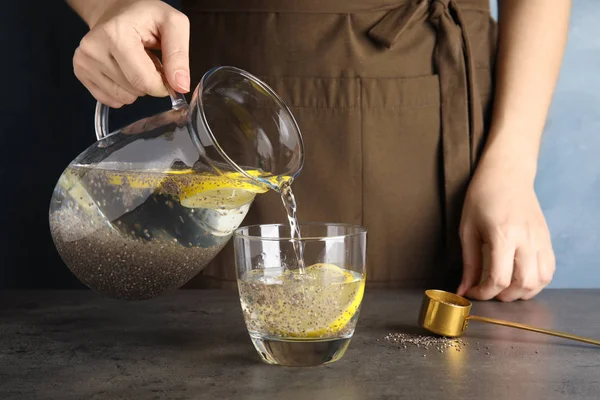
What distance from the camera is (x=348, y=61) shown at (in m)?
1.11

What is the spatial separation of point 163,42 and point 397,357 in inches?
16.5

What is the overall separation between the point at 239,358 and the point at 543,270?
1.65ft

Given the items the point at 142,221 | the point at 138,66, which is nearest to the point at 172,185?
the point at 142,221

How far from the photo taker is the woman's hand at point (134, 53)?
0.81m

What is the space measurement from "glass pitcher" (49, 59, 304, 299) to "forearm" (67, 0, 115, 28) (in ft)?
0.96

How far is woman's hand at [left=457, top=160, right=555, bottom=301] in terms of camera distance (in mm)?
1007

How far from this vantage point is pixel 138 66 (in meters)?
0.81

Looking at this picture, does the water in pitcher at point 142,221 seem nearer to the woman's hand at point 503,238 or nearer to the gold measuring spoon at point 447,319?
the gold measuring spoon at point 447,319

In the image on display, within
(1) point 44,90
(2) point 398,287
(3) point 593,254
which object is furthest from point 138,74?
(3) point 593,254

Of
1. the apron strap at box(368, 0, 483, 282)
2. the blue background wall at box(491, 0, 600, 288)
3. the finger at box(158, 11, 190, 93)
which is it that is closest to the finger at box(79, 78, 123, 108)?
the finger at box(158, 11, 190, 93)

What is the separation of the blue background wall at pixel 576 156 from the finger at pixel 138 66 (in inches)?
43.2

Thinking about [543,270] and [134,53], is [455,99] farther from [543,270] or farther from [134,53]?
[134,53]

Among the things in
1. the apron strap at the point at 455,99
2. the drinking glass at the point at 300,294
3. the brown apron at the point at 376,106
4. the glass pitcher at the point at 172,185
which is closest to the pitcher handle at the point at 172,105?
the glass pitcher at the point at 172,185

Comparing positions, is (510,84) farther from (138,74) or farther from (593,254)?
(593,254)
